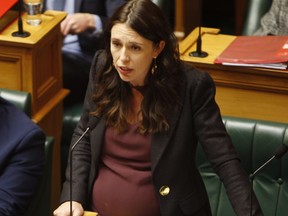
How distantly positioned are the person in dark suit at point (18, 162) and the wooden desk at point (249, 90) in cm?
64

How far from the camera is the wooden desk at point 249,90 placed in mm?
2424

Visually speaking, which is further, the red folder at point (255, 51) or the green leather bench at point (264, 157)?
the red folder at point (255, 51)

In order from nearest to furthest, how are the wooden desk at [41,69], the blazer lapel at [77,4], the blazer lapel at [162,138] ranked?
the blazer lapel at [162,138] < the wooden desk at [41,69] < the blazer lapel at [77,4]

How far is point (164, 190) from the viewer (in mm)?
1869

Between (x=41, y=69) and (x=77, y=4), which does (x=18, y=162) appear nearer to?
(x=41, y=69)

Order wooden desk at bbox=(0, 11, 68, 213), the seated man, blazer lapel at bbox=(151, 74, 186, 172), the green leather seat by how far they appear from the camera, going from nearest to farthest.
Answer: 1. blazer lapel at bbox=(151, 74, 186, 172)
2. the green leather seat
3. wooden desk at bbox=(0, 11, 68, 213)
4. the seated man

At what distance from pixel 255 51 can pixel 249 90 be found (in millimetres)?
128

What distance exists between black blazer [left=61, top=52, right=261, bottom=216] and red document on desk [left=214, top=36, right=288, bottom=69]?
56cm

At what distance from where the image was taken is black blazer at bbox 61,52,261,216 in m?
1.82

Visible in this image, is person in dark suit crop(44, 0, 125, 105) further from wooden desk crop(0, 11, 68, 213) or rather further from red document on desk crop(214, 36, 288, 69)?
red document on desk crop(214, 36, 288, 69)

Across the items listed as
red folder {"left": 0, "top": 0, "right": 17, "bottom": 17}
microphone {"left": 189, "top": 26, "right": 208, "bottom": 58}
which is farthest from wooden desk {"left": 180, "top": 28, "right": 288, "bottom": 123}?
red folder {"left": 0, "top": 0, "right": 17, "bottom": 17}

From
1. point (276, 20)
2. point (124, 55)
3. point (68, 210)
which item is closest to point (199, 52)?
point (276, 20)

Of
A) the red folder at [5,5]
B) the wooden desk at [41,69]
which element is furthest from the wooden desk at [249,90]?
the red folder at [5,5]

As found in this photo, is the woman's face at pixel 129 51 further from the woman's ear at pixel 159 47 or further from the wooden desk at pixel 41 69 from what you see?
the wooden desk at pixel 41 69
